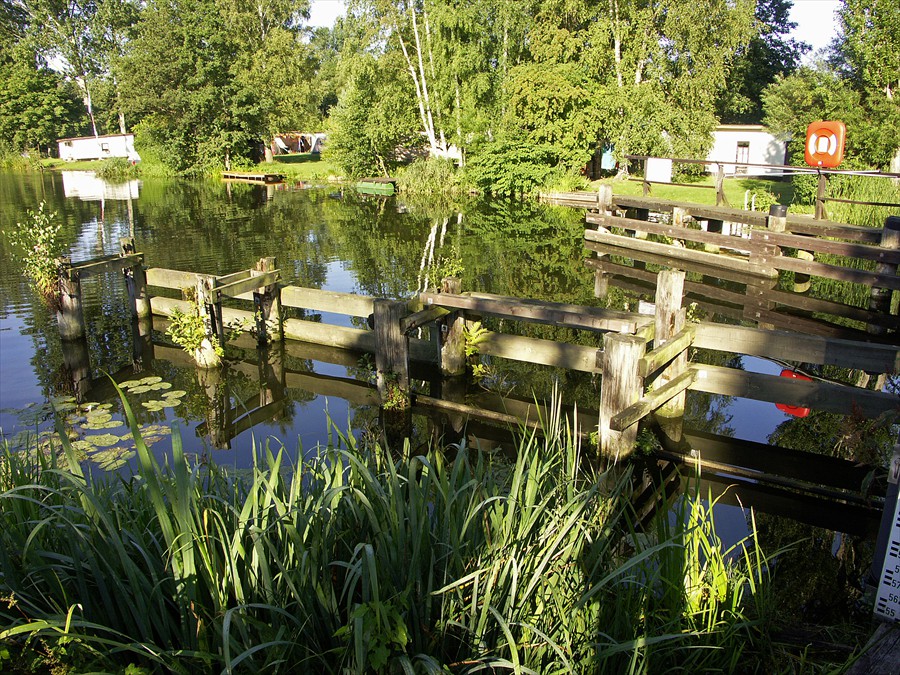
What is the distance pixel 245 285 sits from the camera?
32.6 feet

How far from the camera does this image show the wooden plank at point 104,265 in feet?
34.5

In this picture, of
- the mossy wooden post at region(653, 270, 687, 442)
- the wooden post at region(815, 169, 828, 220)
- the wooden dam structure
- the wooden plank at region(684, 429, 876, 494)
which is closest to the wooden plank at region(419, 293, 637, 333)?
the wooden dam structure

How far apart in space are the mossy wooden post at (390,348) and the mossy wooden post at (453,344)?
93 centimetres

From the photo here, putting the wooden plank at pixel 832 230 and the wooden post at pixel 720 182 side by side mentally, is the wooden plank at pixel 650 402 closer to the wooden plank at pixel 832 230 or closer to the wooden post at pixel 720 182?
the wooden plank at pixel 832 230

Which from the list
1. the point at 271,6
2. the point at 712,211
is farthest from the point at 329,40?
the point at 712,211

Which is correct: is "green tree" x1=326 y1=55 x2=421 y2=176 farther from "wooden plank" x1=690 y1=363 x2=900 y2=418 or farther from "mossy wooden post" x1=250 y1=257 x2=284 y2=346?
"wooden plank" x1=690 y1=363 x2=900 y2=418

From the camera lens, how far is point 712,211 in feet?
56.8

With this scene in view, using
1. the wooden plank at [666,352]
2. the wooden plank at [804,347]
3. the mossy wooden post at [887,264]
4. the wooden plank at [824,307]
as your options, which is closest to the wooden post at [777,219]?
the wooden plank at [824,307]

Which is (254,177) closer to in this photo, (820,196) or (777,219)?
(777,219)

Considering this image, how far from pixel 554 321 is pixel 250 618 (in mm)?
5516

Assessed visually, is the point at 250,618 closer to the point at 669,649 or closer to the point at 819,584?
the point at 669,649

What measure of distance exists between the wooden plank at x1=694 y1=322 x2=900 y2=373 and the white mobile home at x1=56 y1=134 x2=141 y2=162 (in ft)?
212

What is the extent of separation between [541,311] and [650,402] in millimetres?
1657

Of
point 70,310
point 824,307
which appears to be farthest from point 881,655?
point 824,307
